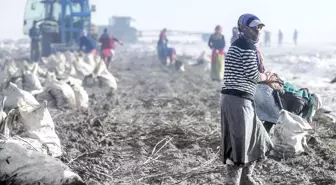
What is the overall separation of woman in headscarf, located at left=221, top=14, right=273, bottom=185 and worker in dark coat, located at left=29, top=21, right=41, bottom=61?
14911 mm

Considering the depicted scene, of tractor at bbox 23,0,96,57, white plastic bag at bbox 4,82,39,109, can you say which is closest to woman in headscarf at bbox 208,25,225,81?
tractor at bbox 23,0,96,57

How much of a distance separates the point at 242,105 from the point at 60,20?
14889mm

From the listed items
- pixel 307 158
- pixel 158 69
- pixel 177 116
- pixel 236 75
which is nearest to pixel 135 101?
pixel 177 116

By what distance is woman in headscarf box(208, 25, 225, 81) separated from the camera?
11977 mm

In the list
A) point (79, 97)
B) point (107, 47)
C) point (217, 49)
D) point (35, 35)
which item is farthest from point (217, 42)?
point (35, 35)

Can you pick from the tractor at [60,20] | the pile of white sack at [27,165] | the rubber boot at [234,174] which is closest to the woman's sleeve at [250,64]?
the rubber boot at [234,174]

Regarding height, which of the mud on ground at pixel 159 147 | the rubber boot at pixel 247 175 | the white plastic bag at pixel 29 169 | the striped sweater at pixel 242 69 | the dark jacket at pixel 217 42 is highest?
the striped sweater at pixel 242 69

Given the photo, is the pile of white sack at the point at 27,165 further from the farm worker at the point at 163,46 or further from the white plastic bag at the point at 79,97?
the farm worker at the point at 163,46

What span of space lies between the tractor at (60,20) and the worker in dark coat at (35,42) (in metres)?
0.19

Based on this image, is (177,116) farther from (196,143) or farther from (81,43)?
(81,43)

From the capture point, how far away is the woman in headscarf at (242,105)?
3.50 meters

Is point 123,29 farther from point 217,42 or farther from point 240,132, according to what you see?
point 240,132

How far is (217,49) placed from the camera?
12109 millimetres

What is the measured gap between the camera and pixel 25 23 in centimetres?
1852
